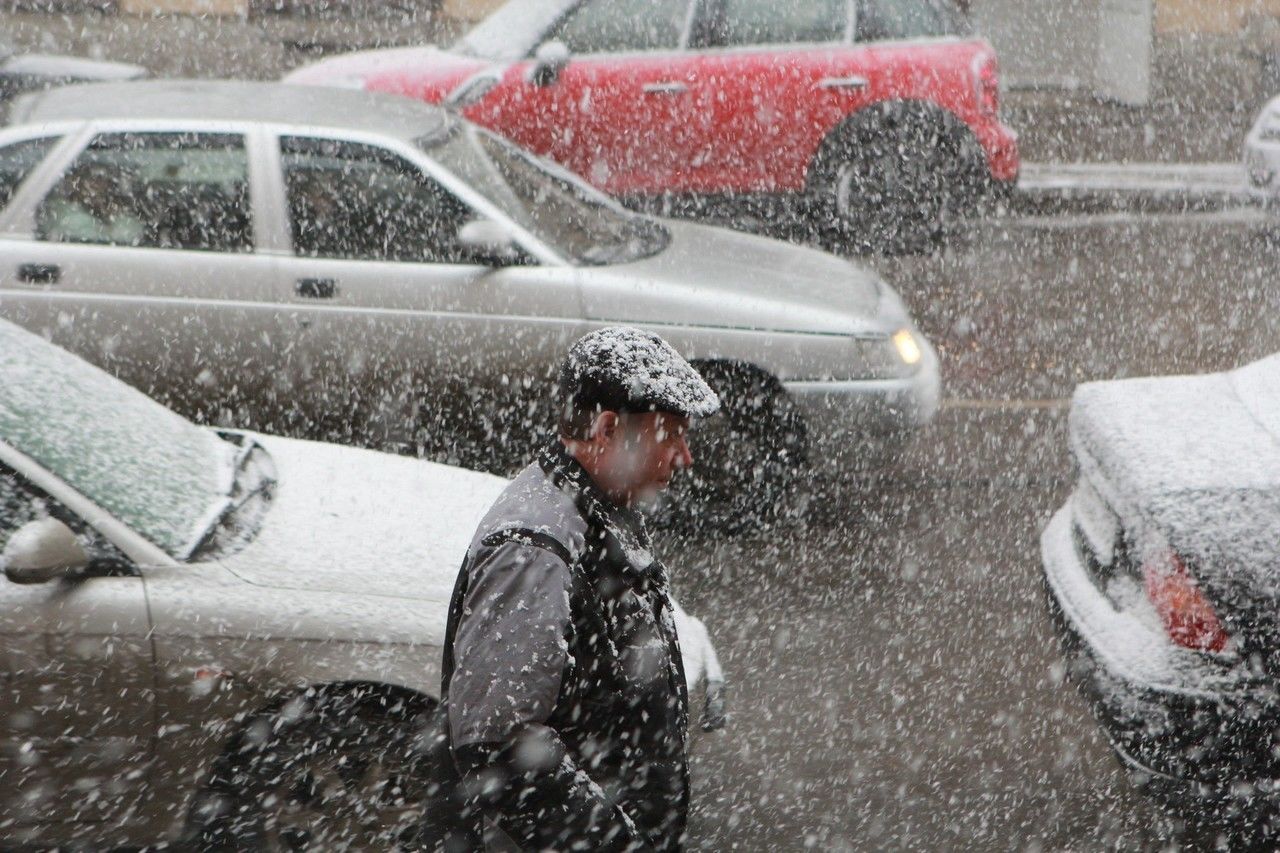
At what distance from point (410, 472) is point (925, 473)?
117 inches

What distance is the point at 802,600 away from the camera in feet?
18.2

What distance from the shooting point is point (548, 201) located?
6.79 m

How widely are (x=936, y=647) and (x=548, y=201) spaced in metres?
2.78

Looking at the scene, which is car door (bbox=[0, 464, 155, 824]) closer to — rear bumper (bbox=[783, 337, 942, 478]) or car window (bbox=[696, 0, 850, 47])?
rear bumper (bbox=[783, 337, 942, 478])

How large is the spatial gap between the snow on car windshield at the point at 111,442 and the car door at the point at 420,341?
5.24ft

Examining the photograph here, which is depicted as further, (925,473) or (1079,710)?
(925,473)

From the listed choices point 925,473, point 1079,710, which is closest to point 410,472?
point 1079,710

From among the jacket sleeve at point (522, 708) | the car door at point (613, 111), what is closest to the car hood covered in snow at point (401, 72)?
the car door at point (613, 111)

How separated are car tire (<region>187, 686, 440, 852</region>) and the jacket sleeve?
1.32 metres

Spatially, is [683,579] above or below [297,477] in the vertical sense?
below

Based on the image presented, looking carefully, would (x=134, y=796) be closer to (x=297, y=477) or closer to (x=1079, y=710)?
(x=297, y=477)

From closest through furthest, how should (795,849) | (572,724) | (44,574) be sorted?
(572,724), (44,574), (795,849)

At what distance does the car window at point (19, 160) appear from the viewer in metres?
6.22

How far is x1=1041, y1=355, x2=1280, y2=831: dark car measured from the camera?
3.72m
